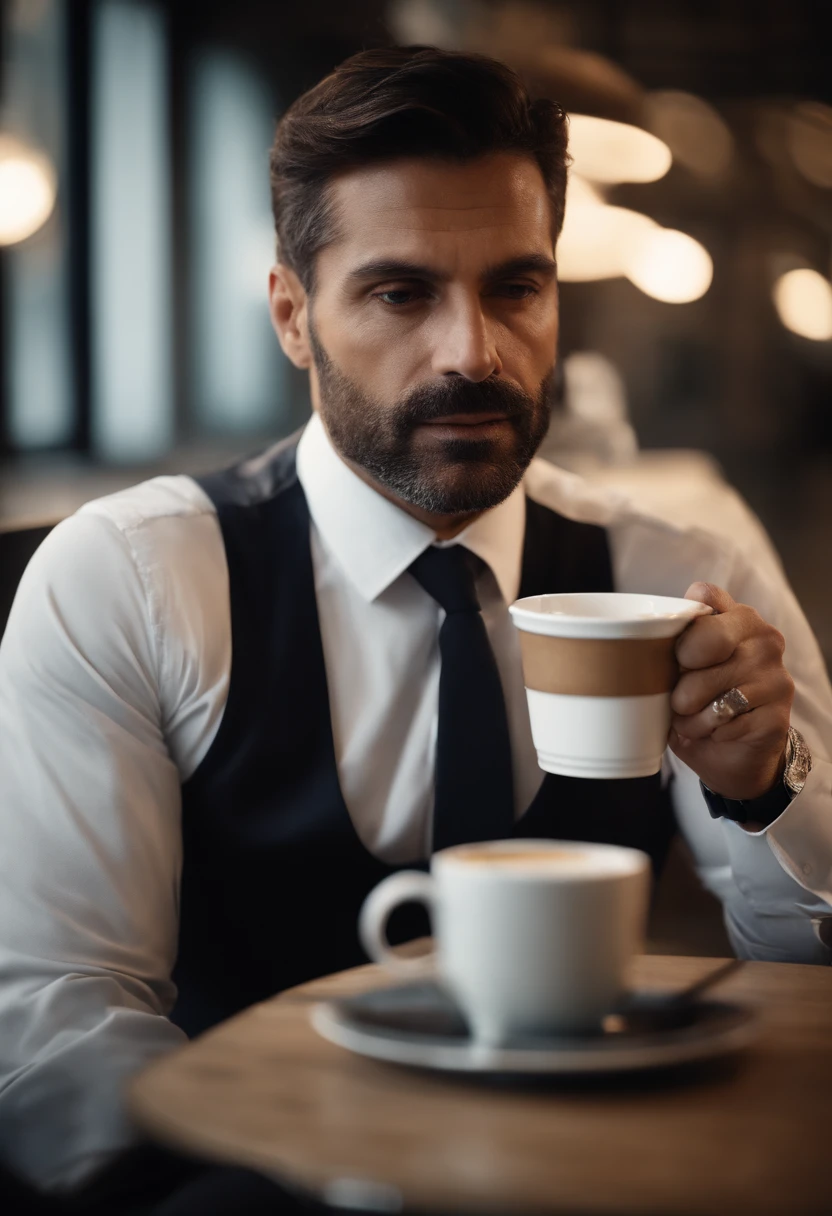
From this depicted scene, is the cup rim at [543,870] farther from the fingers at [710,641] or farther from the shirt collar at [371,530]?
the shirt collar at [371,530]

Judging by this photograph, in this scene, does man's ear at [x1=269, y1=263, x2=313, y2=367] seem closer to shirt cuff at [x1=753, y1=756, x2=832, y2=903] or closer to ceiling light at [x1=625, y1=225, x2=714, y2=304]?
shirt cuff at [x1=753, y1=756, x2=832, y2=903]

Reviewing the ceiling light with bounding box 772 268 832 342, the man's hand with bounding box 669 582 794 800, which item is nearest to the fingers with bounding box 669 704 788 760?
the man's hand with bounding box 669 582 794 800

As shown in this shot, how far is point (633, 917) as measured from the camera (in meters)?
0.77

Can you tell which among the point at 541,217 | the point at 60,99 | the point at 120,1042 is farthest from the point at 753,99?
the point at 120,1042

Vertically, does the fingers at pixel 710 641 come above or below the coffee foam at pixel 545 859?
above

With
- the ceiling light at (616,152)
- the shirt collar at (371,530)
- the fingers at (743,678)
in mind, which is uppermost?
the ceiling light at (616,152)

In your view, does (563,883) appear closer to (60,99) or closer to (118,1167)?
(118,1167)

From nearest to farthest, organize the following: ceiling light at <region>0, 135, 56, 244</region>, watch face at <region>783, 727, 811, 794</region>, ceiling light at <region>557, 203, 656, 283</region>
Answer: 1. watch face at <region>783, 727, 811, 794</region>
2. ceiling light at <region>0, 135, 56, 244</region>
3. ceiling light at <region>557, 203, 656, 283</region>

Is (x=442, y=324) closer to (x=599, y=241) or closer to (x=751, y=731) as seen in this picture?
(x=751, y=731)

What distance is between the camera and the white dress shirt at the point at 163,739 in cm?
118

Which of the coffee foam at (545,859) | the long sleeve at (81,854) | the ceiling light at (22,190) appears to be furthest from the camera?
the ceiling light at (22,190)

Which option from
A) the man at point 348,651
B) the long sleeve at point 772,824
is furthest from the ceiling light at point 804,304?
the man at point 348,651

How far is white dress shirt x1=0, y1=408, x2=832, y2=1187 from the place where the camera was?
1183 millimetres

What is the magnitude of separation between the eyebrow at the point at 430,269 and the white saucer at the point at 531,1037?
2.61ft
